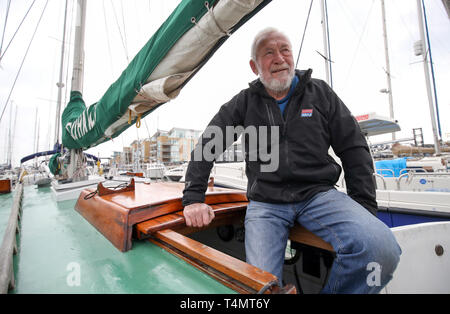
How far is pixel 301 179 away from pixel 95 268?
1.06 meters

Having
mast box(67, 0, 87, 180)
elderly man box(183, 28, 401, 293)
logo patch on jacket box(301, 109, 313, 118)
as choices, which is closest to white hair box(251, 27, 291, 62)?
elderly man box(183, 28, 401, 293)

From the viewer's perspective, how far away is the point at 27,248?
1.11 metres

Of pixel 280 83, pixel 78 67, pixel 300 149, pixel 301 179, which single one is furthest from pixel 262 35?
pixel 78 67

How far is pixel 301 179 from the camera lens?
45.6 inches

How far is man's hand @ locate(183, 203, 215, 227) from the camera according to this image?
3.73 feet

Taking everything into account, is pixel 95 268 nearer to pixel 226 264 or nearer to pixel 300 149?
pixel 226 264

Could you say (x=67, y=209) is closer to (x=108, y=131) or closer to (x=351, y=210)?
(x=108, y=131)

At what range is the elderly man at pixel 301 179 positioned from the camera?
35.9 inches

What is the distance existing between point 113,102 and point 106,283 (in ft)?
4.82

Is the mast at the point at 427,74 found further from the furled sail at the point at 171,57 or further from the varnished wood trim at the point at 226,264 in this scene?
the varnished wood trim at the point at 226,264

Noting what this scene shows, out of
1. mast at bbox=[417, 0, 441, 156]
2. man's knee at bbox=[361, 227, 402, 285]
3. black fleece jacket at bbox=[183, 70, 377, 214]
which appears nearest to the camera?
man's knee at bbox=[361, 227, 402, 285]

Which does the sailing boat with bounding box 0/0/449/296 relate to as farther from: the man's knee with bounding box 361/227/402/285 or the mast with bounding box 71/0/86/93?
the mast with bounding box 71/0/86/93

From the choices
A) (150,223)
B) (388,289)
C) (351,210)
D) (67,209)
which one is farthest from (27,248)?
(388,289)

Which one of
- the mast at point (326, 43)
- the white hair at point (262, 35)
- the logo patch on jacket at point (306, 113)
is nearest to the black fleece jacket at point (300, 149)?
the logo patch on jacket at point (306, 113)
